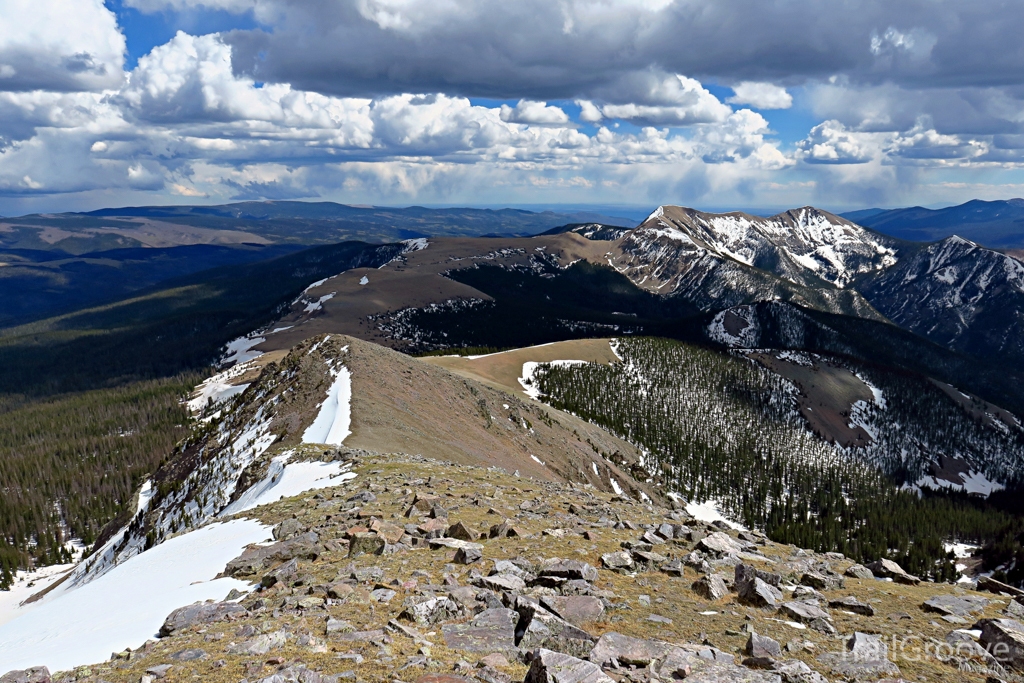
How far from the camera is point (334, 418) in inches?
2432

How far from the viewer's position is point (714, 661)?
41.5 ft

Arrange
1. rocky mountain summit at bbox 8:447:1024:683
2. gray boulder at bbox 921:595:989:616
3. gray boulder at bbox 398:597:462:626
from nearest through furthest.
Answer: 1. rocky mountain summit at bbox 8:447:1024:683
2. gray boulder at bbox 398:597:462:626
3. gray boulder at bbox 921:595:989:616

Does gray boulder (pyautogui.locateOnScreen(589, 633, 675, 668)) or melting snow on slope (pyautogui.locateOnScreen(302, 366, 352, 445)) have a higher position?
gray boulder (pyautogui.locateOnScreen(589, 633, 675, 668))

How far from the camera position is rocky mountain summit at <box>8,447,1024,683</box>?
12.6 meters

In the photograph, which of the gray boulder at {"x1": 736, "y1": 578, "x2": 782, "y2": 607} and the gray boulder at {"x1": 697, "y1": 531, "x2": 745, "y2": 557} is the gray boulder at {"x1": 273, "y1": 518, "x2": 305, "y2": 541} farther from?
the gray boulder at {"x1": 736, "y1": 578, "x2": 782, "y2": 607}

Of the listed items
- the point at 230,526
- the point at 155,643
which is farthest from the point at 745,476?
the point at 155,643

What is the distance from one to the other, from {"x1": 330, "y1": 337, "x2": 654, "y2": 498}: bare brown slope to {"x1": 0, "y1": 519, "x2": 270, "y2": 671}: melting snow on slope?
2292 cm

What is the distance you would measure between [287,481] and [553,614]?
104 ft

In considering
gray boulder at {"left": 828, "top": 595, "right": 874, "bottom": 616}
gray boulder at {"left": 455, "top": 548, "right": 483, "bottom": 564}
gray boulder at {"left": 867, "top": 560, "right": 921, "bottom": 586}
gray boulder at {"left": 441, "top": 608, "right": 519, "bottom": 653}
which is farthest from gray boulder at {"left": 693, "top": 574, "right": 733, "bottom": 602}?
gray boulder at {"left": 867, "top": 560, "right": 921, "bottom": 586}

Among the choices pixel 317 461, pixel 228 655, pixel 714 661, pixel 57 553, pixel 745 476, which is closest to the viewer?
pixel 714 661

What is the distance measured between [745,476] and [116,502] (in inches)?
7249

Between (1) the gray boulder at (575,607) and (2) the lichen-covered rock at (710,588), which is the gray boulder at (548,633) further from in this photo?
(2) the lichen-covered rock at (710,588)

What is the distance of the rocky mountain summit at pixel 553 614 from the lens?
1255cm

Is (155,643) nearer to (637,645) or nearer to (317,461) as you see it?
(637,645)
